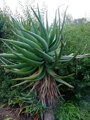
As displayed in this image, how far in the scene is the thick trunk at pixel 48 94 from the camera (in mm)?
4281

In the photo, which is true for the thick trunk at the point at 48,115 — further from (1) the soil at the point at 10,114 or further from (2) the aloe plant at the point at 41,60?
(1) the soil at the point at 10,114

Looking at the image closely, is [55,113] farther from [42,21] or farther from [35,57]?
[42,21]

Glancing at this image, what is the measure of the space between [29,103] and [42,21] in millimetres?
1466

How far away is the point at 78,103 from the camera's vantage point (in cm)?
470

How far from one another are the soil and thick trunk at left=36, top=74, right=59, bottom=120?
427 mm

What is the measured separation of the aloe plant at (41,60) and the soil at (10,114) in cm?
45

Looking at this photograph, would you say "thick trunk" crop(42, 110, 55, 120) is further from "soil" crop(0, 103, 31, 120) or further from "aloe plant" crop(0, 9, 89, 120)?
"soil" crop(0, 103, 31, 120)

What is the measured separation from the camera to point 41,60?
13.9 ft

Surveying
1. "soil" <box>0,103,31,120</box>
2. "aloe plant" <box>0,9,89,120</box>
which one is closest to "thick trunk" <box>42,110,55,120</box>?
"aloe plant" <box>0,9,89,120</box>

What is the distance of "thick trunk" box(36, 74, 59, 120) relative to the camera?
169 inches

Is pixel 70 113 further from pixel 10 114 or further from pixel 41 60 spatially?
pixel 10 114

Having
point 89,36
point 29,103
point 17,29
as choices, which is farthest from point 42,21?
point 29,103

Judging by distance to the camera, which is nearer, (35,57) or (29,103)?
(35,57)

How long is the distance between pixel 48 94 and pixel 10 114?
3.04 feet
